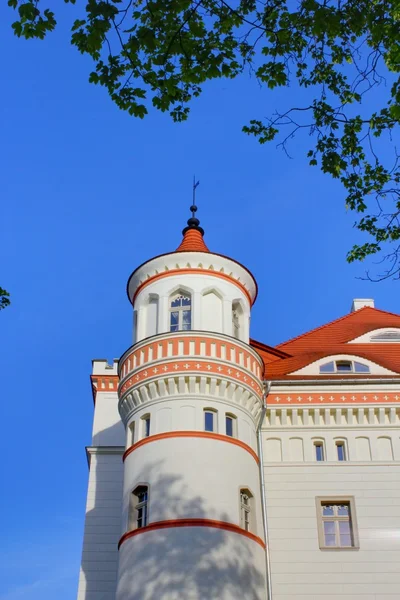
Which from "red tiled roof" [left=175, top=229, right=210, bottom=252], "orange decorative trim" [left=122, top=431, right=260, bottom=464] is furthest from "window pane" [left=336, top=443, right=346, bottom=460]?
"red tiled roof" [left=175, top=229, right=210, bottom=252]

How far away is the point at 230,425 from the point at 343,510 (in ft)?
13.8

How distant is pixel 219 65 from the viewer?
12.8 metres

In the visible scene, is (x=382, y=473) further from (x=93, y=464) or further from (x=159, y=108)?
(x=159, y=108)

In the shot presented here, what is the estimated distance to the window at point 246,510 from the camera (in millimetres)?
21469

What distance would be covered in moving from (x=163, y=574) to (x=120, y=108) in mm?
11867

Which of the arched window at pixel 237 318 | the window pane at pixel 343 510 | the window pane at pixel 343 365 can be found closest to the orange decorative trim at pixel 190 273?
the arched window at pixel 237 318

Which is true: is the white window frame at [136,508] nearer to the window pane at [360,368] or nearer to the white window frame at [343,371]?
the white window frame at [343,371]

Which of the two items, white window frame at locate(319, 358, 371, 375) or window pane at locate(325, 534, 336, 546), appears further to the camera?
white window frame at locate(319, 358, 371, 375)

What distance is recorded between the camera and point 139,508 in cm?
2145

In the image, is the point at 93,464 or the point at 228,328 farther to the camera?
the point at 93,464

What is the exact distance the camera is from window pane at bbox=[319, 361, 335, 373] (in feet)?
87.5

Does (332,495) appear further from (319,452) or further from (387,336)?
(387,336)

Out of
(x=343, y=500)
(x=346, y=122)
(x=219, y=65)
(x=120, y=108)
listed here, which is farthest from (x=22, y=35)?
(x=343, y=500)

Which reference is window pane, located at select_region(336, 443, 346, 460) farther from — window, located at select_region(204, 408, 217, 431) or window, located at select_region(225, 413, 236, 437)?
window, located at select_region(204, 408, 217, 431)
